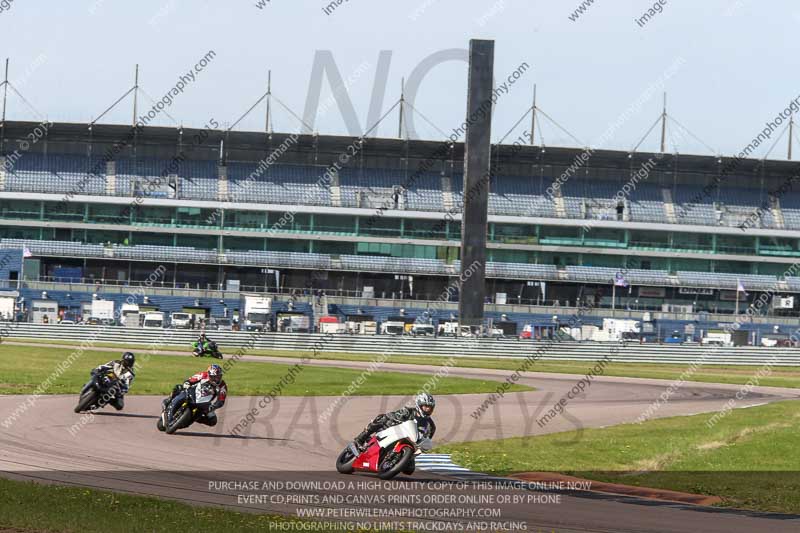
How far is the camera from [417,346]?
220ft

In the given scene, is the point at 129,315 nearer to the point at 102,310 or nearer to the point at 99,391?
the point at 102,310

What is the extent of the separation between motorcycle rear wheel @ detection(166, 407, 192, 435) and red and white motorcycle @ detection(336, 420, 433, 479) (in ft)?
19.1

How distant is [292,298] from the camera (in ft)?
282

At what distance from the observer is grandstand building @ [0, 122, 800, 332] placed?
307 feet

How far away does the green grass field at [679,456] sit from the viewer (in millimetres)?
19075

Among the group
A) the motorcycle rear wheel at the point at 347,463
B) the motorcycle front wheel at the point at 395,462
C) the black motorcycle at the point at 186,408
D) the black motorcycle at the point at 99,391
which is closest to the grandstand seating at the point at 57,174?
the black motorcycle at the point at 99,391

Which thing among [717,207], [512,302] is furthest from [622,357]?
[717,207]

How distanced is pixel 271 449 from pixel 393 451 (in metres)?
4.55

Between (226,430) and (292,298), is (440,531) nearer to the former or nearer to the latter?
(226,430)

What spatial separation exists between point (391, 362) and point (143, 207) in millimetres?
41670

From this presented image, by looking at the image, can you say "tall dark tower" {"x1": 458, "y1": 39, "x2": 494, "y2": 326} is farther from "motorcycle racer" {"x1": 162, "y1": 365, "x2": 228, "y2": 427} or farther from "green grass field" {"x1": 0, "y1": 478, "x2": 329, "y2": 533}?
"green grass field" {"x1": 0, "y1": 478, "x2": 329, "y2": 533}

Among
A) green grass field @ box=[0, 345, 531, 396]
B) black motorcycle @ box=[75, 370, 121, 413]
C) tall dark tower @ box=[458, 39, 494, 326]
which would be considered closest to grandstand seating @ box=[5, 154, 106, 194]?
tall dark tower @ box=[458, 39, 494, 326]

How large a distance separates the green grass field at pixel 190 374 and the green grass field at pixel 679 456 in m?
11.3

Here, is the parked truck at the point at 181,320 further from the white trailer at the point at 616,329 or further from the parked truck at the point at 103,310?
the white trailer at the point at 616,329
